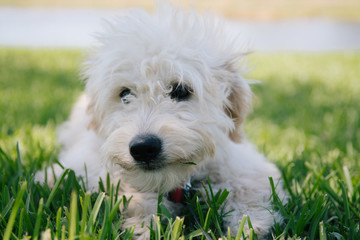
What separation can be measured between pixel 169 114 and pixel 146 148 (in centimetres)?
31

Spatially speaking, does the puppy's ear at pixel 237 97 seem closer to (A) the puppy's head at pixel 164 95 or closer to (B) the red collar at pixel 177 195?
(A) the puppy's head at pixel 164 95

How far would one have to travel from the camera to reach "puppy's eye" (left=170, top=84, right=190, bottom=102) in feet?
7.87

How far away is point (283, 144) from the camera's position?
3896 millimetres

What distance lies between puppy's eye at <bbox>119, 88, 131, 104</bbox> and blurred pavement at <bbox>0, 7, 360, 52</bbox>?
1087 cm

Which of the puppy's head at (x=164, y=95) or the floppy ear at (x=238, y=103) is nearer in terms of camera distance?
the puppy's head at (x=164, y=95)

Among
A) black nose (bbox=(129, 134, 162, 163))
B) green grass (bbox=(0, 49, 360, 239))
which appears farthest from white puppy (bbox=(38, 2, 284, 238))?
green grass (bbox=(0, 49, 360, 239))

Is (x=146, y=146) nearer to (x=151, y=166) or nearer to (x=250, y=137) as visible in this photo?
(x=151, y=166)

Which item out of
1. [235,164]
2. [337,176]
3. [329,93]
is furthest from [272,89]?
[235,164]

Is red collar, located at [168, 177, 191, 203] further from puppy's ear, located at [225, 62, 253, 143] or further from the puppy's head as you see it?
puppy's ear, located at [225, 62, 253, 143]

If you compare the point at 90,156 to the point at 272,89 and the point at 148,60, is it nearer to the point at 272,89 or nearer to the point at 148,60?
the point at 148,60

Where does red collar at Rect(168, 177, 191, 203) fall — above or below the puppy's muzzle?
below

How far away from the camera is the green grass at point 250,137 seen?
1.88 metres

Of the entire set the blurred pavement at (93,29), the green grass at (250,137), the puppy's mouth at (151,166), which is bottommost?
the blurred pavement at (93,29)

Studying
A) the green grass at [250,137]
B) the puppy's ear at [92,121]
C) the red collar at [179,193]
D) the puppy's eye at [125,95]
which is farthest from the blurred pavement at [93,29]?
the red collar at [179,193]
